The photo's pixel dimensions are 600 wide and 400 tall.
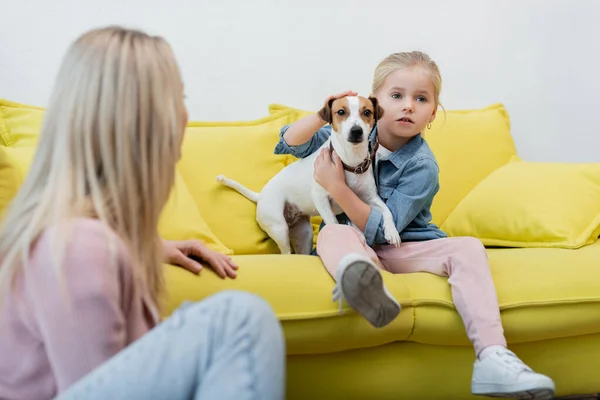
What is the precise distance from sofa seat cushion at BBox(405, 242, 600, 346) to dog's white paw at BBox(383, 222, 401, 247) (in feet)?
0.46

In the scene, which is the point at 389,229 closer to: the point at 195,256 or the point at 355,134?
the point at 355,134

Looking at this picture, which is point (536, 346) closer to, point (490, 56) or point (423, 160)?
point (423, 160)

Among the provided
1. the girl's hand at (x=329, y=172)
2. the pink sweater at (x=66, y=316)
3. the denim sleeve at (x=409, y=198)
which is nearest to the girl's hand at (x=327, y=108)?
the girl's hand at (x=329, y=172)

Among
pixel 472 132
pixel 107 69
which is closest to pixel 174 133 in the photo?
pixel 107 69

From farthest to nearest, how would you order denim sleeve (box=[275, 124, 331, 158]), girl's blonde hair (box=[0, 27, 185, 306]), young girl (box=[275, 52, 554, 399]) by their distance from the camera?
denim sleeve (box=[275, 124, 331, 158])
young girl (box=[275, 52, 554, 399])
girl's blonde hair (box=[0, 27, 185, 306])

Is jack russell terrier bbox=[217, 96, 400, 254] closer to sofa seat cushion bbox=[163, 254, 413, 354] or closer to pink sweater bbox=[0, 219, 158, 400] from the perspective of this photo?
sofa seat cushion bbox=[163, 254, 413, 354]

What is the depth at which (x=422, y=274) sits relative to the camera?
1.70 meters

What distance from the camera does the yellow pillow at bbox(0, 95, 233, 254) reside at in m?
1.78

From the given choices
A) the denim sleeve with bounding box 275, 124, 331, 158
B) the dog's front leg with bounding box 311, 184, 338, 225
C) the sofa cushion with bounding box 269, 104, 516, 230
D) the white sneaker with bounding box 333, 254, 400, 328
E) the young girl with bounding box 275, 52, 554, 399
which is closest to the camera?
the white sneaker with bounding box 333, 254, 400, 328

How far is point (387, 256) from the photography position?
1864 millimetres

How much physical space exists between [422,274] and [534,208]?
0.63m

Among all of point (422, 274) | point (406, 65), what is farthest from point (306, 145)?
point (422, 274)

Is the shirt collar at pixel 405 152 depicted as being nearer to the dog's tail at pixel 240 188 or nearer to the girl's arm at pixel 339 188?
the girl's arm at pixel 339 188

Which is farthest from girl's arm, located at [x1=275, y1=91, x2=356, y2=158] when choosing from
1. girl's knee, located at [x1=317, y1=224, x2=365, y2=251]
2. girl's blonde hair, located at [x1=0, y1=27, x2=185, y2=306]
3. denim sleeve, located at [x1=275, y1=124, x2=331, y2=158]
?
girl's blonde hair, located at [x1=0, y1=27, x2=185, y2=306]
